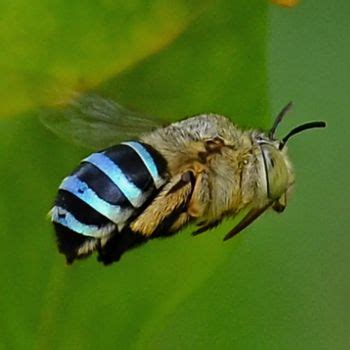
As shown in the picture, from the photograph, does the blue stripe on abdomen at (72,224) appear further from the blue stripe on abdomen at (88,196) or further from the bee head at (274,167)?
the bee head at (274,167)

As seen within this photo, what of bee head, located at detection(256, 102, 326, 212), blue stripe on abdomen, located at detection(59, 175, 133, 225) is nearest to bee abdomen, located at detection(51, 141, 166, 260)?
blue stripe on abdomen, located at detection(59, 175, 133, 225)

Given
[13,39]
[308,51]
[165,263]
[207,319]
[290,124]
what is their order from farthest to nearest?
[308,51] < [290,124] < [207,319] < [165,263] < [13,39]

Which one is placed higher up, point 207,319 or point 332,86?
point 332,86

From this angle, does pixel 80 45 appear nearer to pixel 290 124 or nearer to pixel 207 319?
pixel 207 319

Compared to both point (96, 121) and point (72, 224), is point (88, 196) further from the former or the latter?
point (96, 121)

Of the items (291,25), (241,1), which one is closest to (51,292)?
(241,1)

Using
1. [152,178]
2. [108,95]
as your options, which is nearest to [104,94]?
[108,95]
